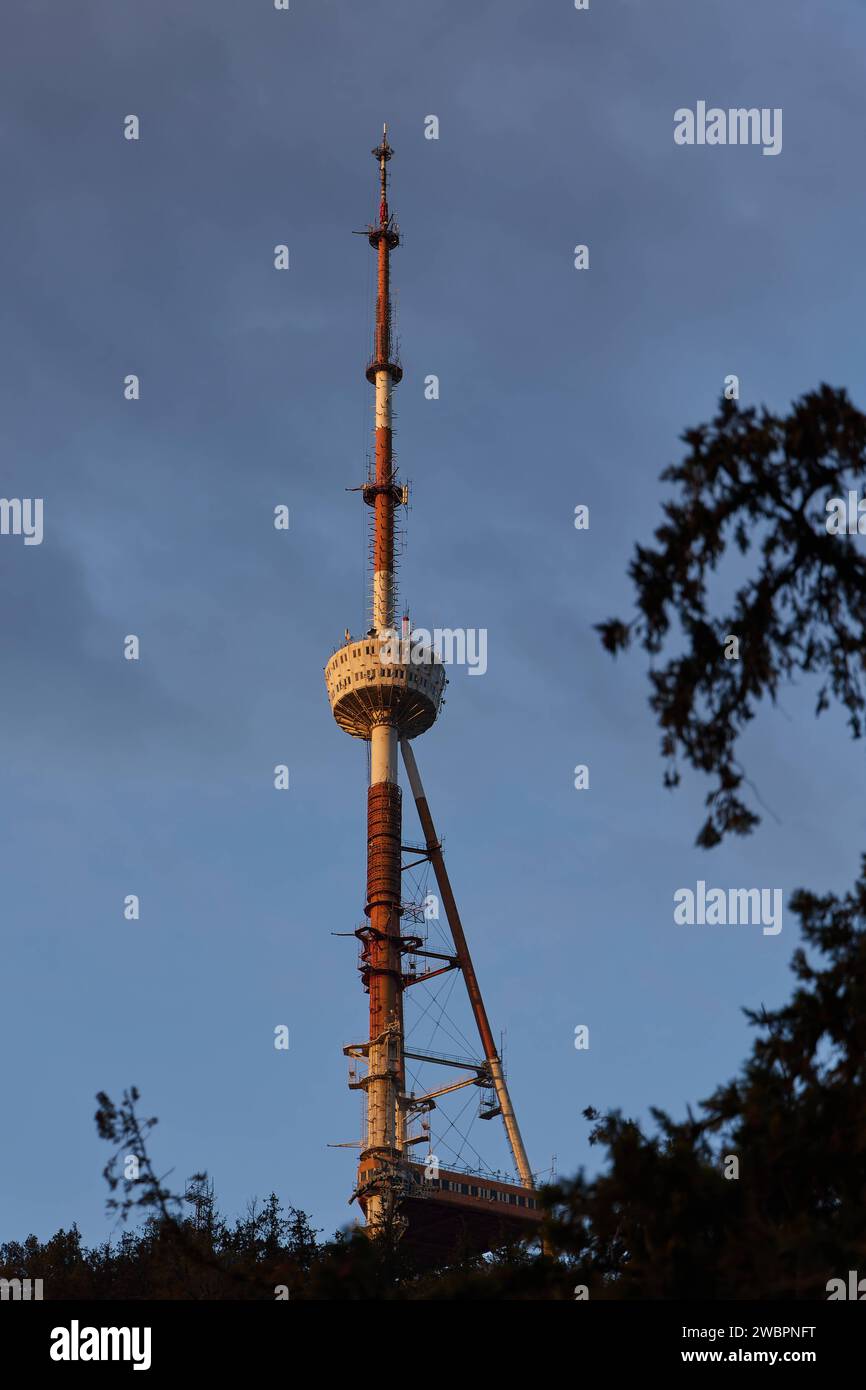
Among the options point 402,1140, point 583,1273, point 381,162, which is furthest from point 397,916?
point 583,1273

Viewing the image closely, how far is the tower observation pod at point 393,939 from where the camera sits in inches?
3730

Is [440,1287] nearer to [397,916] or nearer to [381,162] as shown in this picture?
[397,916]

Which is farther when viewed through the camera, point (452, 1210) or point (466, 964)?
point (466, 964)

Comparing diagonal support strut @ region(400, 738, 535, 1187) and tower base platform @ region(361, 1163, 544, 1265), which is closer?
tower base platform @ region(361, 1163, 544, 1265)

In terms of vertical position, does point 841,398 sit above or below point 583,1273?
above

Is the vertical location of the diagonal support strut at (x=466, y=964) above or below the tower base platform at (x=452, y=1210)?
above

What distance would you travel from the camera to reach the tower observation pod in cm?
9475

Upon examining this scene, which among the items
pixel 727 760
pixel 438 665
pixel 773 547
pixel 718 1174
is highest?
pixel 438 665

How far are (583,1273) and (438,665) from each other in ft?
305

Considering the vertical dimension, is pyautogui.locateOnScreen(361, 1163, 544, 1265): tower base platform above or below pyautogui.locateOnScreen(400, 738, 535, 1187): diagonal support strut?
below

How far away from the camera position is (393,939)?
10600 cm

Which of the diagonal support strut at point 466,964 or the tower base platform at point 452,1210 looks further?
the diagonal support strut at point 466,964

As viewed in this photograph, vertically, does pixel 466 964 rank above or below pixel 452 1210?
above
